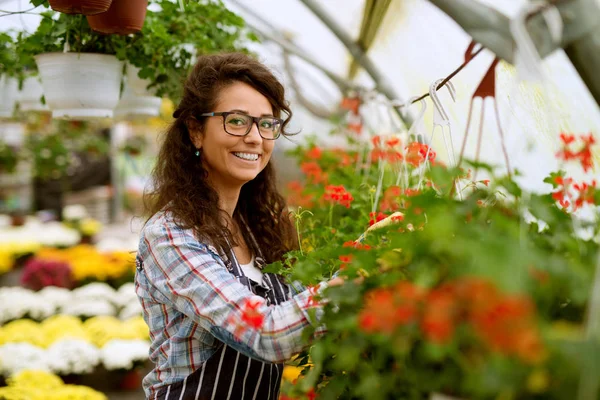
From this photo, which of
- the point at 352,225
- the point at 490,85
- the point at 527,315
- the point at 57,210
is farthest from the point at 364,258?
the point at 57,210

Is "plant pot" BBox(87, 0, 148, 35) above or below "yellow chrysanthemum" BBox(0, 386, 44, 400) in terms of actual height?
above

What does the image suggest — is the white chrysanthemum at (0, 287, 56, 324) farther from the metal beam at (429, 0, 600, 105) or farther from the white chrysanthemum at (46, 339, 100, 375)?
the metal beam at (429, 0, 600, 105)

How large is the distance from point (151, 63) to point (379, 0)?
3.13 feet

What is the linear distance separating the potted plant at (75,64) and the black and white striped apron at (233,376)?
37.8 inches

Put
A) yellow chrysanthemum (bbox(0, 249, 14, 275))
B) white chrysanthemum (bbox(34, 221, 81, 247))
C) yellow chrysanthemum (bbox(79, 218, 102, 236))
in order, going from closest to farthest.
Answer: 1. yellow chrysanthemum (bbox(0, 249, 14, 275))
2. white chrysanthemum (bbox(34, 221, 81, 247))
3. yellow chrysanthemum (bbox(79, 218, 102, 236))

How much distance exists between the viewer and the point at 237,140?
58.3 inches

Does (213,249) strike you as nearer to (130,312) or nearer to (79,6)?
(79,6)

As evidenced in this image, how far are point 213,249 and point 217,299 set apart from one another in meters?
0.22

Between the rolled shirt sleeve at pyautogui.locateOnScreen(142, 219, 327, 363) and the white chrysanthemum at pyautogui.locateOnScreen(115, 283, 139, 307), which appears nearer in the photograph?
the rolled shirt sleeve at pyautogui.locateOnScreen(142, 219, 327, 363)

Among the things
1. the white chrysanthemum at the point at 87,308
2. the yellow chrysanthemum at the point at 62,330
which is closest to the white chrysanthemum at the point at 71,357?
the yellow chrysanthemum at the point at 62,330

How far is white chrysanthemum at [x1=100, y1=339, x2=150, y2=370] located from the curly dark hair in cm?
186

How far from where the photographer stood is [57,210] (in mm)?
9672

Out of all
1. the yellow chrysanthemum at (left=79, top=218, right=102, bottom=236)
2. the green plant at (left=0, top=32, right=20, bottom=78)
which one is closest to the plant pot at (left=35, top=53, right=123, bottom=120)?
the green plant at (left=0, top=32, right=20, bottom=78)

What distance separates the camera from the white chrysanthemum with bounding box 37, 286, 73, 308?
4.23 m
